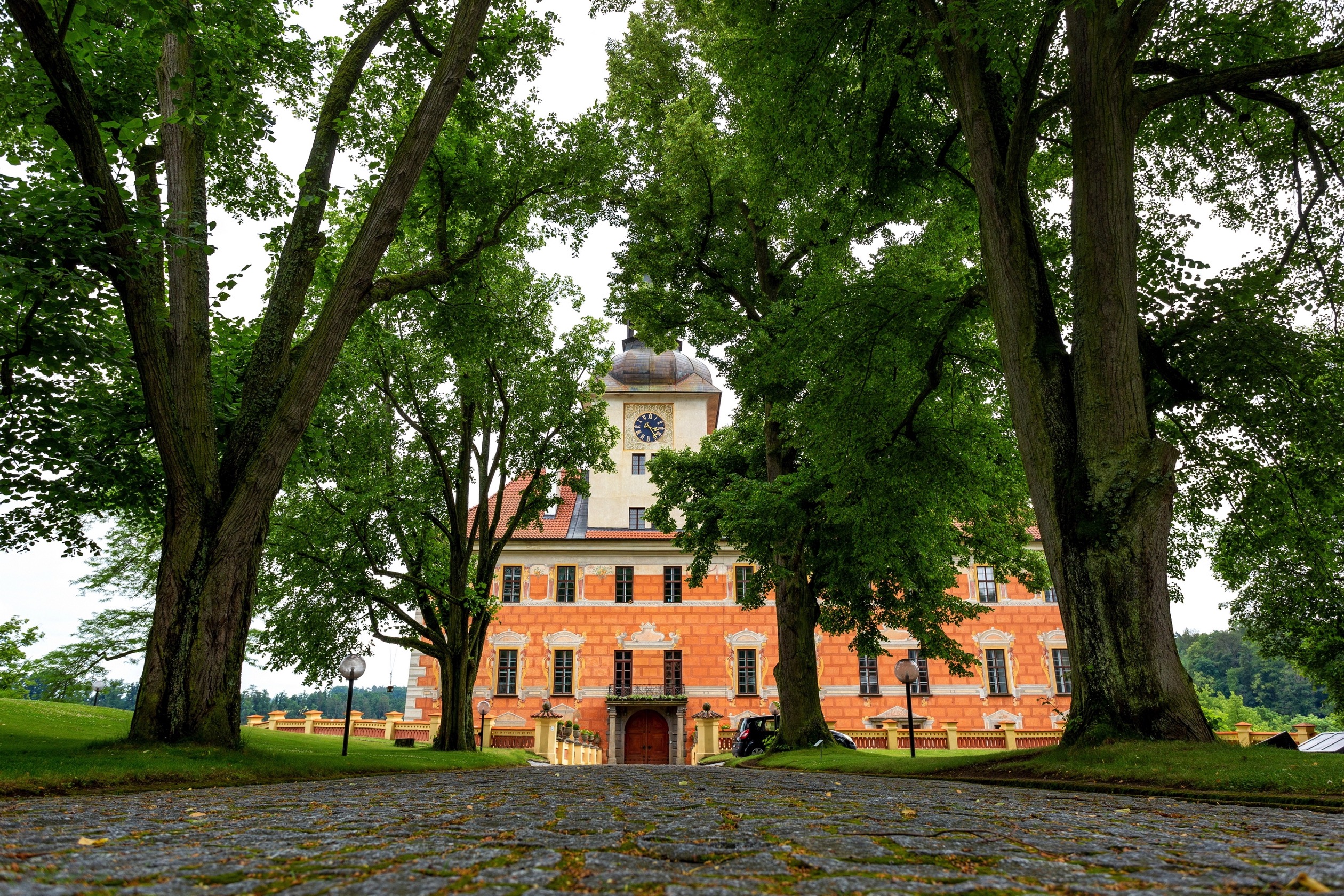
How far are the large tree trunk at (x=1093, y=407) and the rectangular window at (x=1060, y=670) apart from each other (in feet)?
93.9

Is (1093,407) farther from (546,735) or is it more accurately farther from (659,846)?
(546,735)

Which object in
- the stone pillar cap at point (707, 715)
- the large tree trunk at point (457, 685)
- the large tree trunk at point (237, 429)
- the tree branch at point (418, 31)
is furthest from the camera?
the stone pillar cap at point (707, 715)

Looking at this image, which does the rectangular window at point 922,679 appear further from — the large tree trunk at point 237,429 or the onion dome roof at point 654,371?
the large tree trunk at point 237,429

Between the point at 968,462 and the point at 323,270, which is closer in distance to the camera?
the point at 968,462

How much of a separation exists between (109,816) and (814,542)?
13316mm

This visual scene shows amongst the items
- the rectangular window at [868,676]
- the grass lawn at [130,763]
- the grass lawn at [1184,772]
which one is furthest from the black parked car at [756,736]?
the grass lawn at [1184,772]

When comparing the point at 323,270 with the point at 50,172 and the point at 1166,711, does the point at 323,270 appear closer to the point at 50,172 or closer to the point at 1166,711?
the point at 50,172

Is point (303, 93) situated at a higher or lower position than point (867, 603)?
higher

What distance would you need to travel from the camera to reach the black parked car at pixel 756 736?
2261cm

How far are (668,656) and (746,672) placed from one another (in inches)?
136

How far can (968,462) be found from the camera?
12148 mm

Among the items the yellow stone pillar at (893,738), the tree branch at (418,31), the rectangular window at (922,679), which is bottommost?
the yellow stone pillar at (893,738)

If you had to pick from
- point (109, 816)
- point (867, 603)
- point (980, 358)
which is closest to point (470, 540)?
point (867, 603)

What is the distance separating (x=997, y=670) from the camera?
1303 inches
